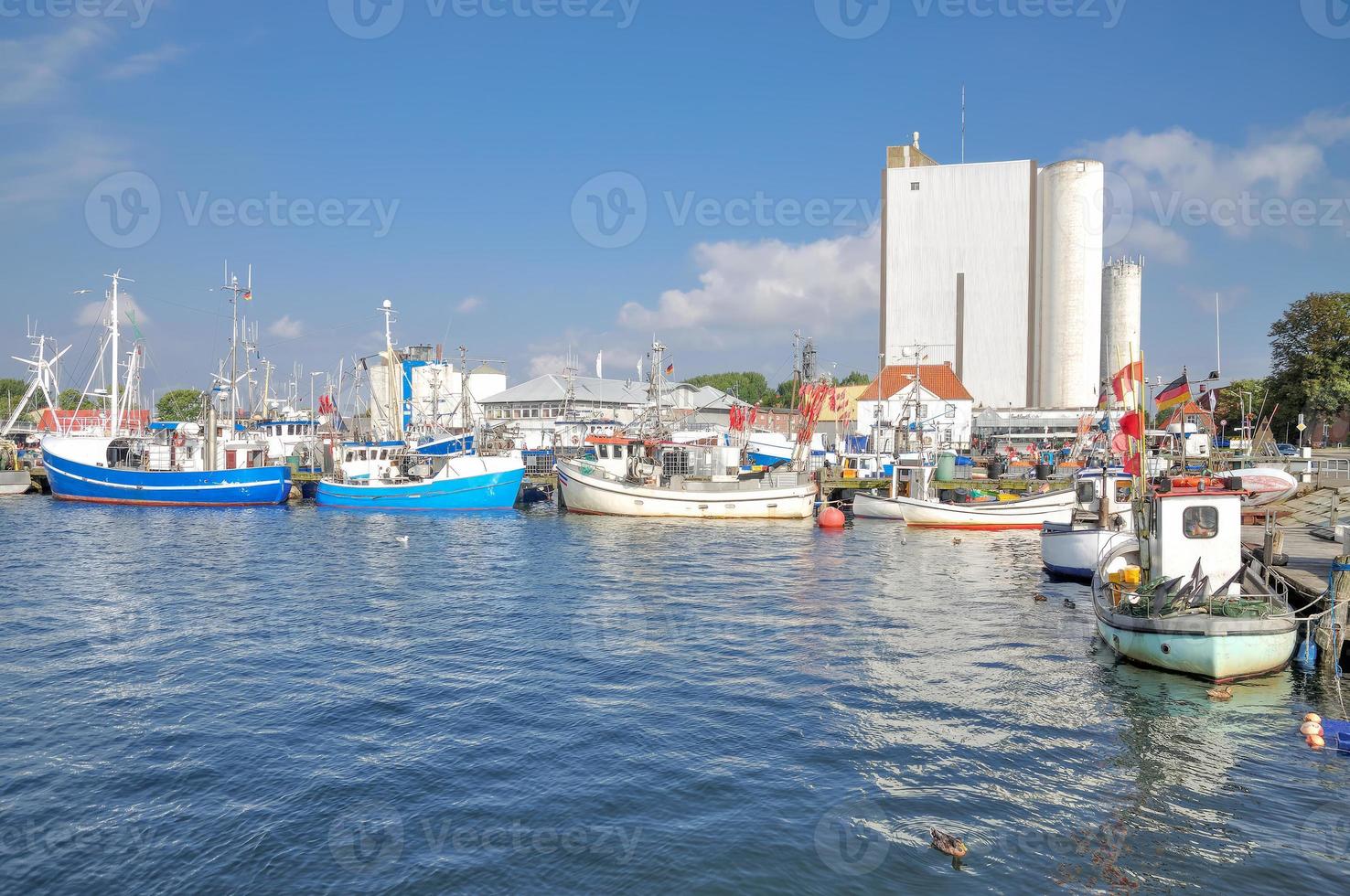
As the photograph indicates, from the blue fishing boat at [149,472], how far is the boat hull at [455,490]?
629cm

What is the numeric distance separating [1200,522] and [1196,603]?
7.14 ft

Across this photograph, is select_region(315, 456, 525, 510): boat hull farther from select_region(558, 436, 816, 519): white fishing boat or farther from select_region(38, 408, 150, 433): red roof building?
select_region(38, 408, 150, 433): red roof building

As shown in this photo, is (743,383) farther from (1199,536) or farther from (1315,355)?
(1199,536)

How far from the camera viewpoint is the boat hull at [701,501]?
1970 inches

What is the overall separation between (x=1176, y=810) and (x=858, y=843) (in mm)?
4304

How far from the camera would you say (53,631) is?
21.3m

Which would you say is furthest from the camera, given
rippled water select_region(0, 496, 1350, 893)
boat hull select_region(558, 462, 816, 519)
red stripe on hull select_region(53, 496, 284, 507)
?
red stripe on hull select_region(53, 496, 284, 507)

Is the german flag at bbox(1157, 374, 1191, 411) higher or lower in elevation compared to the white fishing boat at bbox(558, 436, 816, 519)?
higher

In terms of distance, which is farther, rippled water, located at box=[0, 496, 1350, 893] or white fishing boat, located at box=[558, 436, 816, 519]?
white fishing boat, located at box=[558, 436, 816, 519]

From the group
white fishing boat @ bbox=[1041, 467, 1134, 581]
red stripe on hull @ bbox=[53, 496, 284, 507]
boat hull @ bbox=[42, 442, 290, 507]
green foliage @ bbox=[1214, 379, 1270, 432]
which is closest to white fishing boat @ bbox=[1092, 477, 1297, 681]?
white fishing boat @ bbox=[1041, 467, 1134, 581]

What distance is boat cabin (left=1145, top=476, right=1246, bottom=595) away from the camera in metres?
18.4
